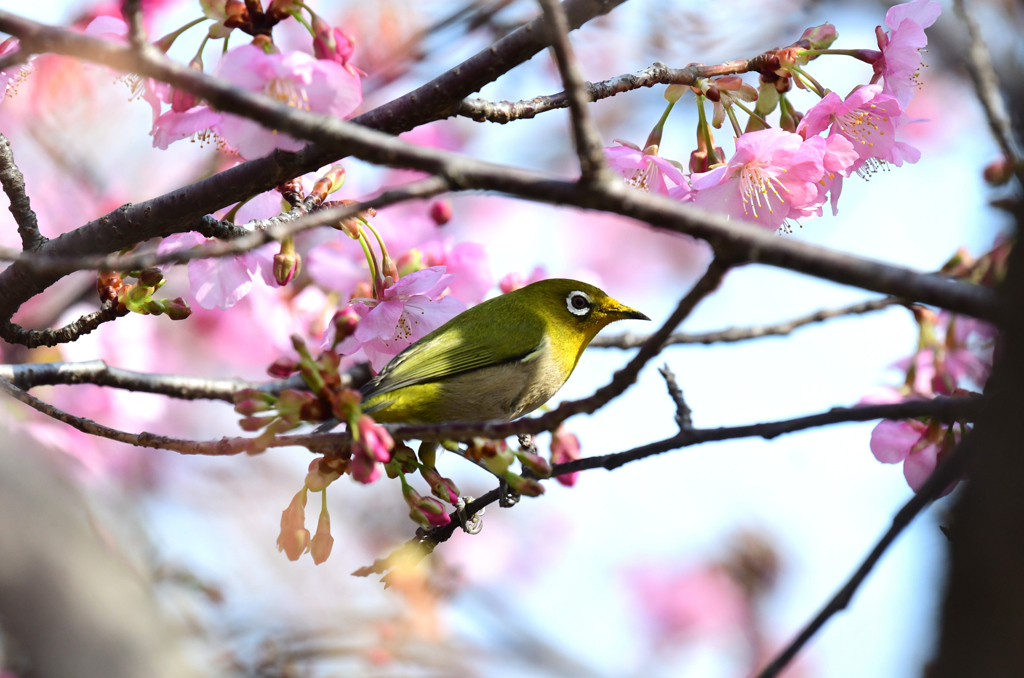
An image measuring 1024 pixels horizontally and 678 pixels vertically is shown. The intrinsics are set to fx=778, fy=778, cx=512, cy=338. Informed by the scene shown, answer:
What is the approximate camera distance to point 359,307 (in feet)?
9.66

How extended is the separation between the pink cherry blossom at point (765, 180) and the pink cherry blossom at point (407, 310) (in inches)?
39.4

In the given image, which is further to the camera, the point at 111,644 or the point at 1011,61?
the point at 1011,61

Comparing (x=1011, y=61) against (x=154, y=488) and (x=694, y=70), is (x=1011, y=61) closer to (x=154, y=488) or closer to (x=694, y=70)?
(x=694, y=70)

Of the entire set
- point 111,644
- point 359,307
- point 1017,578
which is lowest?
point 1017,578

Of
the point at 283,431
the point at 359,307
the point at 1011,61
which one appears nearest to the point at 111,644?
the point at 283,431

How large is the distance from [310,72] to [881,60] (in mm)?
A: 1959

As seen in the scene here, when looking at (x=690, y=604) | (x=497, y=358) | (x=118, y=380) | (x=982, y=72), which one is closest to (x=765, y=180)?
(x=982, y=72)

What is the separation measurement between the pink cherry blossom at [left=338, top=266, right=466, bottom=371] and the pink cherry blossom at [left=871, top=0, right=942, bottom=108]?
172 centimetres

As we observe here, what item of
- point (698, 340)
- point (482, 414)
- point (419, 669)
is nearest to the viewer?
point (482, 414)

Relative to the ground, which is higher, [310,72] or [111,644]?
[310,72]

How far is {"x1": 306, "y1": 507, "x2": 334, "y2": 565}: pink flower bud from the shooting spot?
2400mm

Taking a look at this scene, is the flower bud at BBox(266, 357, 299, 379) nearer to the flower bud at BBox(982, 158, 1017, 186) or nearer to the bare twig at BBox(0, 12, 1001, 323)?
the bare twig at BBox(0, 12, 1001, 323)

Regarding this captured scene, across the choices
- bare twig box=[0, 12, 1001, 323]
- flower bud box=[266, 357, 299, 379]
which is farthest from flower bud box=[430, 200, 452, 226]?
bare twig box=[0, 12, 1001, 323]

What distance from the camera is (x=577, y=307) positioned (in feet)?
13.9
